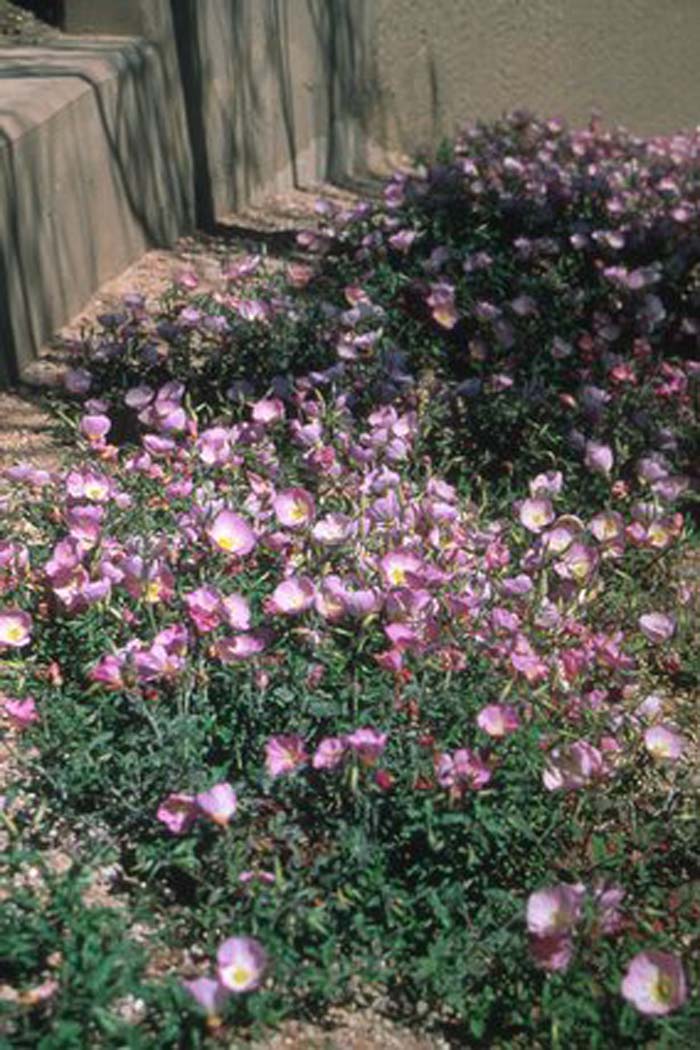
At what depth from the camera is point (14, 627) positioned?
2955 millimetres

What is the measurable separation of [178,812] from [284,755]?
0.20 meters

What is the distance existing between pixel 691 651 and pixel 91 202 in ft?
8.53

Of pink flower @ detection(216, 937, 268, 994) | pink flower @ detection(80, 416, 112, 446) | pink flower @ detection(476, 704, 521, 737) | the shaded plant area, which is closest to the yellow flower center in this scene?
pink flower @ detection(216, 937, 268, 994)

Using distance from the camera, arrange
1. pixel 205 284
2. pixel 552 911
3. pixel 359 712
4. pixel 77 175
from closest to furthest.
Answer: pixel 552 911 < pixel 359 712 < pixel 77 175 < pixel 205 284

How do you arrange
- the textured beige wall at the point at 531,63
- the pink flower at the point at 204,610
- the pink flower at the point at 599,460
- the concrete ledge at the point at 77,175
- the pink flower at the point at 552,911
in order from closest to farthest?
the pink flower at the point at 552,911, the pink flower at the point at 204,610, the pink flower at the point at 599,460, the concrete ledge at the point at 77,175, the textured beige wall at the point at 531,63

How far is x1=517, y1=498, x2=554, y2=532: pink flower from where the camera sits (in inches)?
130

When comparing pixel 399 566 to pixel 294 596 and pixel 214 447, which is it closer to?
pixel 294 596

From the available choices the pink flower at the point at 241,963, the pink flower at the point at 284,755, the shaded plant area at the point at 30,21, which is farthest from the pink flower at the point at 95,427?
the shaded plant area at the point at 30,21

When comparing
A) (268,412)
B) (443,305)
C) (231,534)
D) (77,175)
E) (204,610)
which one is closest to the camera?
(204,610)

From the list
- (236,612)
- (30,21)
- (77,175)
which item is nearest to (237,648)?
(236,612)

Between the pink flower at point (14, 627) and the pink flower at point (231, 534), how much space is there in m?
0.39

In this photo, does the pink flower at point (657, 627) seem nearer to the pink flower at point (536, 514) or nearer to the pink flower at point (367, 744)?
the pink flower at point (536, 514)

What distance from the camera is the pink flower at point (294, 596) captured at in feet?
9.43

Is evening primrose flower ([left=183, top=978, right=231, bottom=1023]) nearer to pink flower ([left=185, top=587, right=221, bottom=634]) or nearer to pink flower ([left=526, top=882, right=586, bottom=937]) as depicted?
pink flower ([left=526, top=882, right=586, bottom=937])
